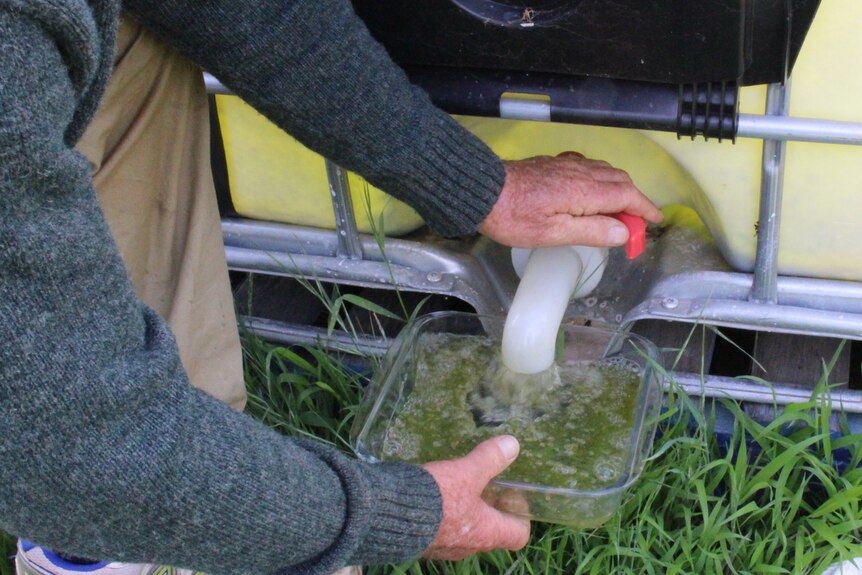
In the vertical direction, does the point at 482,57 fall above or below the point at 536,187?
above

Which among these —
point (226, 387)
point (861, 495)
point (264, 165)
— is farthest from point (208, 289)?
point (861, 495)

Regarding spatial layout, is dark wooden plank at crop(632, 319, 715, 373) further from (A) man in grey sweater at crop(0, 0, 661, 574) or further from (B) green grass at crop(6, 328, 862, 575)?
(A) man in grey sweater at crop(0, 0, 661, 574)

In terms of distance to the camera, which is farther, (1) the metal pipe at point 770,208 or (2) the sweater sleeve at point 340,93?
(1) the metal pipe at point 770,208

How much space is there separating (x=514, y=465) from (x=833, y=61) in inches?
23.6

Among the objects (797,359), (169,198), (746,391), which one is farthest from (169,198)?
(797,359)

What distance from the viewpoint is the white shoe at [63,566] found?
114cm

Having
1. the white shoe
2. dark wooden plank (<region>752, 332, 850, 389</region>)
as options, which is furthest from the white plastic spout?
the white shoe

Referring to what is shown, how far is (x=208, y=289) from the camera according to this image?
51.4 inches

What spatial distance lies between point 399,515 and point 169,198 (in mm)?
522

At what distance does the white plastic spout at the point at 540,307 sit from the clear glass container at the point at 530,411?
0.07m

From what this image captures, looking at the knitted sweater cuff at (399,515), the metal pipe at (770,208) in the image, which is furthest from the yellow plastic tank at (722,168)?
the knitted sweater cuff at (399,515)

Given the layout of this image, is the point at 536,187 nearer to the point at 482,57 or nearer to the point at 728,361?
the point at 482,57

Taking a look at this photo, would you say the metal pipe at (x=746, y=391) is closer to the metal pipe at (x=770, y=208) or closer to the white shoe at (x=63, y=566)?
the metal pipe at (x=770, y=208)

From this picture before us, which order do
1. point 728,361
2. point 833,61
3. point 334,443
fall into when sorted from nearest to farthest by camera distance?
point 833,61, point 334,443, point 728,361
